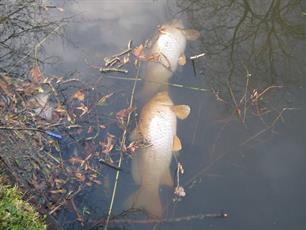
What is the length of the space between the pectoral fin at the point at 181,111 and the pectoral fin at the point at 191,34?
1.39m

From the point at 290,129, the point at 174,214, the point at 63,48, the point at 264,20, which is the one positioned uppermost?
the point at 264,20

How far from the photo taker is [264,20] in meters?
6.59

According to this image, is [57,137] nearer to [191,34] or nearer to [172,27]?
[172,27]

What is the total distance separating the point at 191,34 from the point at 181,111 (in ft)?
5.17

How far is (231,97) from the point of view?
5504mm

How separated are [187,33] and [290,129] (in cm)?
210

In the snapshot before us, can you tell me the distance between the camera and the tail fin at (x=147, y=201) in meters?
4.54

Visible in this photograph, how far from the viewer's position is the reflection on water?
15.1 ft

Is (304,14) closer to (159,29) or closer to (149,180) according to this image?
(159,29)

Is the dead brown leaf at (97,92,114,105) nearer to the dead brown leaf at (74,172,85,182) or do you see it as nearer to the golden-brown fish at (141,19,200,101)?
the golden-brown fish at (141,19,200,101)

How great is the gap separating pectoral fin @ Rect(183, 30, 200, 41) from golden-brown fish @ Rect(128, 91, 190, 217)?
120 cm

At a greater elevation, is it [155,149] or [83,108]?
[83,108]

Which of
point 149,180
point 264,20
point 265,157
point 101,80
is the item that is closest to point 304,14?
point 264,20

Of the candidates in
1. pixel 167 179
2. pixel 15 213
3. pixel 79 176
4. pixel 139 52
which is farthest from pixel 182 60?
pixel 15 213
